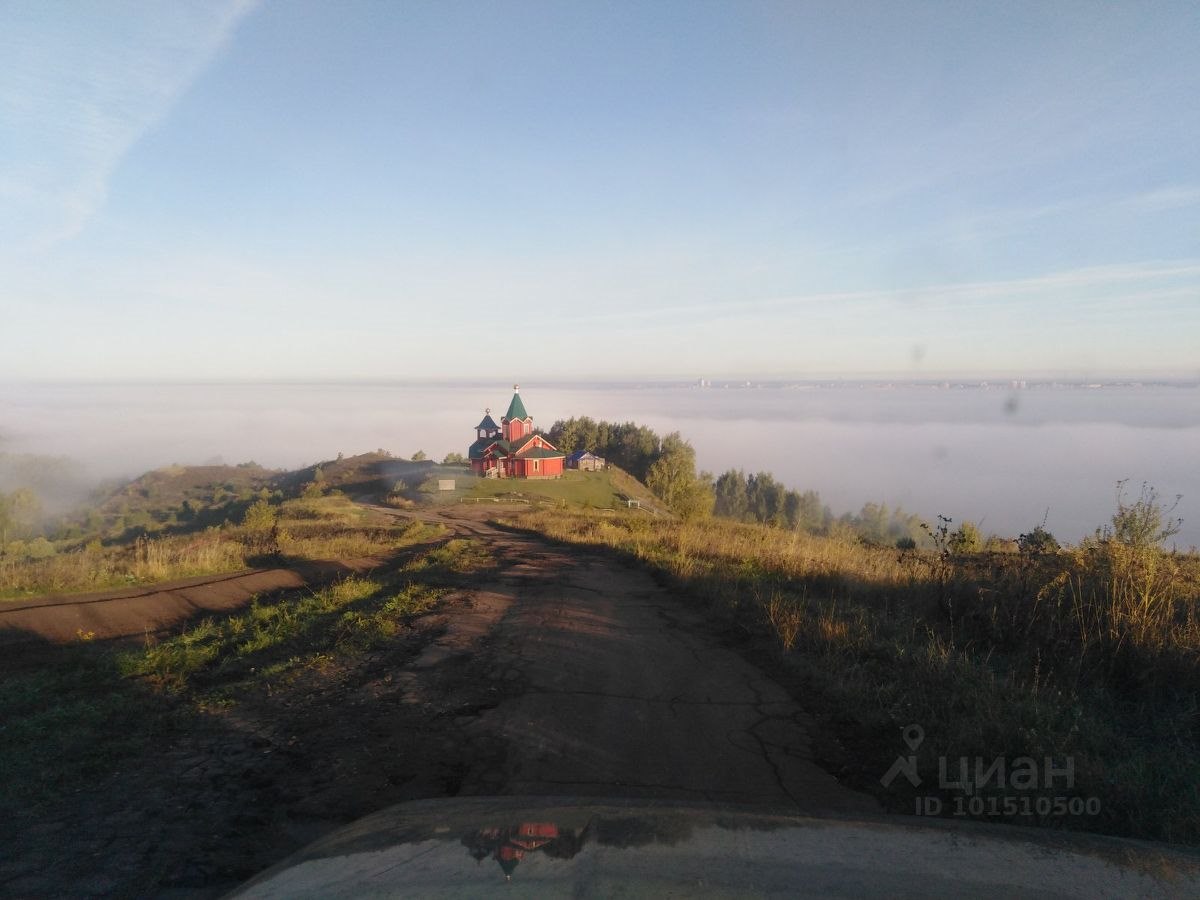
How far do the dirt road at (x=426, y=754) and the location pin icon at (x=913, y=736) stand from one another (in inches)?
27.3

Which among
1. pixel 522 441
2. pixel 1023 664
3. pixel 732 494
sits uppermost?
pixel 1023 664

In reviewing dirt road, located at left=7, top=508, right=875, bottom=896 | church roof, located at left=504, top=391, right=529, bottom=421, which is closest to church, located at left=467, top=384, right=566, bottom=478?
church roof, located at left=504, top=391, right=529, bottom=421

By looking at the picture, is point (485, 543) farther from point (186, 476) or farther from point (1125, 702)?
point (186, 476)

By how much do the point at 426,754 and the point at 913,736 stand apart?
11.5ft

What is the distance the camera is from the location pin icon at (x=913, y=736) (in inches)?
192

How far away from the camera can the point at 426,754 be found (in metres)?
4.80

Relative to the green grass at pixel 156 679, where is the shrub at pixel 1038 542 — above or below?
above

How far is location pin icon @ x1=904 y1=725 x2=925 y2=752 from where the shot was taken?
192 inches

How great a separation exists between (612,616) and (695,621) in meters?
1.13

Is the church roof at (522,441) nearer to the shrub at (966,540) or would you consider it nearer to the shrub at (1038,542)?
the shrub at (966,540)

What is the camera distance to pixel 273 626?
8.42m

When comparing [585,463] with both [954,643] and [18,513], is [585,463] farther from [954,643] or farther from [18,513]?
[954,643]

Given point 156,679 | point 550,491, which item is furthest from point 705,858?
point 550,491

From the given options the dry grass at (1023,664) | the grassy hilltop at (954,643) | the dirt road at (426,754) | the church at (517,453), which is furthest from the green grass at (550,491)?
the dirt road at (426,754)
